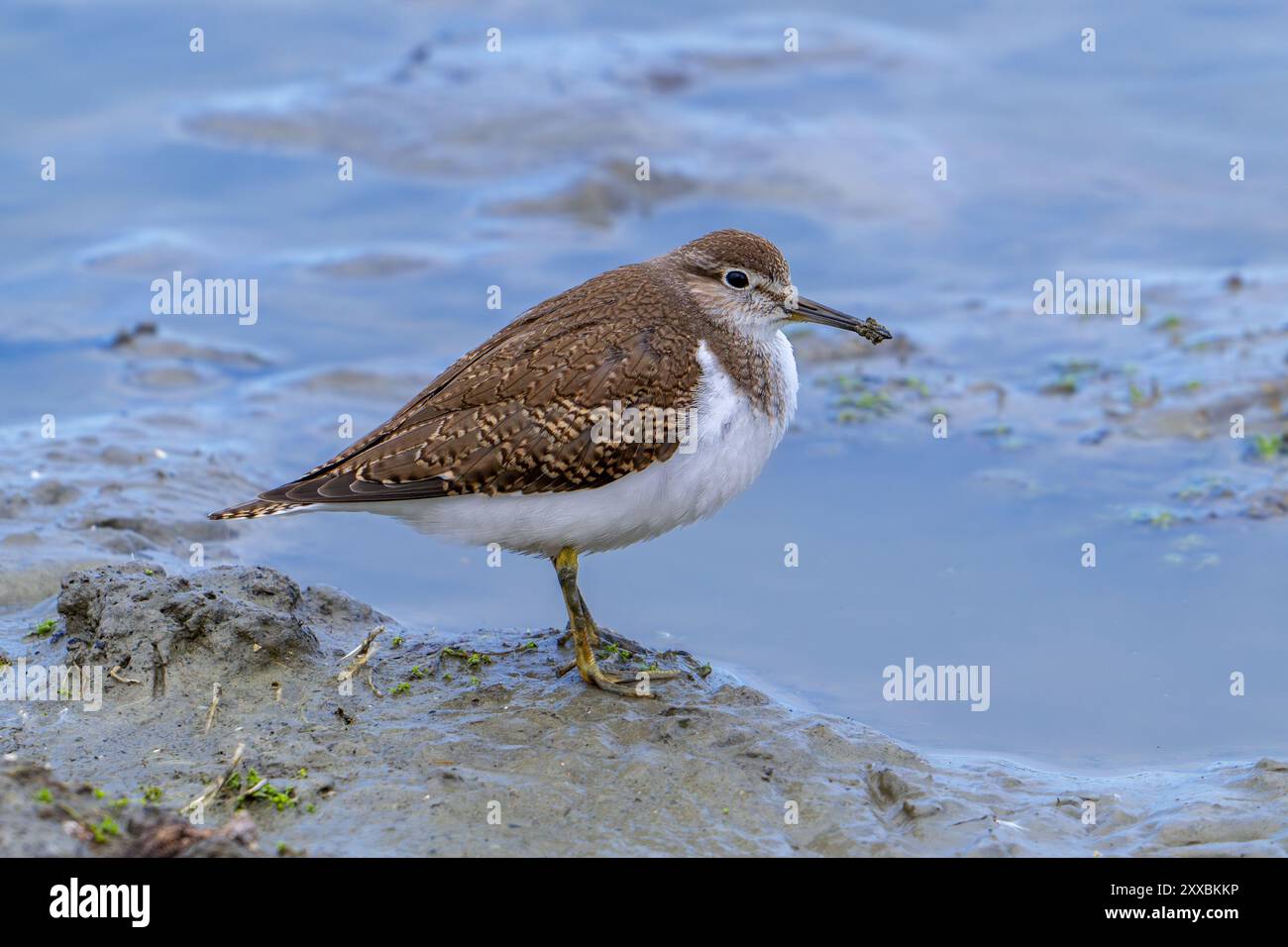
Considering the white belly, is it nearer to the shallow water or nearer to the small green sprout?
the shallow water

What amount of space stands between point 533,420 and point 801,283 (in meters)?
7.99

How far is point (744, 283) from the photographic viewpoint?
8578mm

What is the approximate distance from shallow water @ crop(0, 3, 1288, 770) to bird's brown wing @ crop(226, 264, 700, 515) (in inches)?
83.0

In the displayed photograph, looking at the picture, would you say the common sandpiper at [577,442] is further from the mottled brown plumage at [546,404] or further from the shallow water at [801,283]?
the shallow water at [801,283]

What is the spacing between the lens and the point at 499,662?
27.2 feet

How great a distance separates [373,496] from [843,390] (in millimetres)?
6509

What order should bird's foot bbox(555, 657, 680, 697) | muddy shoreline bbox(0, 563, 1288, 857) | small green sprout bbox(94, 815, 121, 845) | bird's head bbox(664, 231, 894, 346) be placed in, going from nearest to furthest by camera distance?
1. small green sprout bbox(94, 815, 121, 845)
2. muddy shoreline bbox(0, 563, 1288, 857)
3. bird's foot bbox(555, 657, 680, 697)
4. bird's head bbox(664, 231, 894, 346)

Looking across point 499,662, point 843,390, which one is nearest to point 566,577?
point 499,662

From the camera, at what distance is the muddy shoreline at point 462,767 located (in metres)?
6.29

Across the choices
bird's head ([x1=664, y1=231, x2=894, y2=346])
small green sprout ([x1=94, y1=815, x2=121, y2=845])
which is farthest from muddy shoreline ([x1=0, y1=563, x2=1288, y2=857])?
bird's head ([x1=664, y1=231, x2=894, y2=346])

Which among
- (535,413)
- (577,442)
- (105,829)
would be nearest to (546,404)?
(535,413)

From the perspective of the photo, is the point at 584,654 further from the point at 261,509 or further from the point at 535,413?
the point at 261,509

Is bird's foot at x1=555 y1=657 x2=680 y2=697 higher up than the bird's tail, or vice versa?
the bird's tail

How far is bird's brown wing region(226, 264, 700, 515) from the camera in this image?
7668mm
